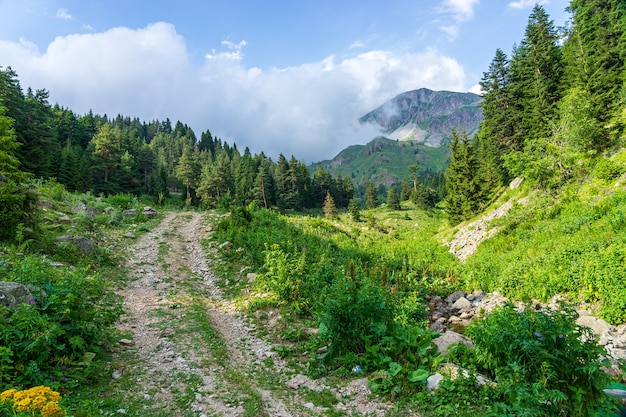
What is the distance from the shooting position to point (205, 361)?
23.8ft

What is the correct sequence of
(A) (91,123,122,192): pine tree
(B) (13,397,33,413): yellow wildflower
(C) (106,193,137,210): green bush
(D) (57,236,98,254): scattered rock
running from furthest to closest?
(A) (91,123,122,192): pine tree → (C) (106,193,137,210): green bush → (D) (57,236,98,254): scattered rock → (B) (13,397,33,413): yellow wildflower

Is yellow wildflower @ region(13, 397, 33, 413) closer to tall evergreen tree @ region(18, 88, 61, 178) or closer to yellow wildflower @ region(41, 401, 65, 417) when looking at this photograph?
yellow wildflower @ region(41, 401, 65, 417)

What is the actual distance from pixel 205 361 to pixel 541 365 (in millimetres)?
6451

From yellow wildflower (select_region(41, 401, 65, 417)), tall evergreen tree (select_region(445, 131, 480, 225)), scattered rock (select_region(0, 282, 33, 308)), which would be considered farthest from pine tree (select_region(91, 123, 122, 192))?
yellow wildflower (select_region(41, 401, 65, 417))

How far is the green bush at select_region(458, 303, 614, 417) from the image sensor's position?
14.8 ft

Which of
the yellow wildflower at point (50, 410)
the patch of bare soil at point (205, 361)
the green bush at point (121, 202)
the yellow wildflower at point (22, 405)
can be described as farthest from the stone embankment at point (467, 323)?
the green bush at point (121, 202)

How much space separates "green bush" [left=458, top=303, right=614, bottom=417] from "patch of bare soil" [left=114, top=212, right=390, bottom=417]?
6.57 ft

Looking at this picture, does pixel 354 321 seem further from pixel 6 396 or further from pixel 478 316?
pixel 478 316

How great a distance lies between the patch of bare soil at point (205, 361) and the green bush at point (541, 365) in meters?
2.00

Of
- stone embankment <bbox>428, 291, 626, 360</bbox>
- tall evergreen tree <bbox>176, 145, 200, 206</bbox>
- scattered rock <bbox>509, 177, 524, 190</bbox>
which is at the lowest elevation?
stone embankment <bbox>428, 291, 626, 360</bbox>

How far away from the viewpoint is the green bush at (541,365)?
178 inches

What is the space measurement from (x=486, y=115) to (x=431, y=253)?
27.1 meters

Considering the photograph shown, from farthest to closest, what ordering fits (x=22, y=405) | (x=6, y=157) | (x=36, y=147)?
(x=36, y=147) → (x=6, y=157) → (x=22, y=405)

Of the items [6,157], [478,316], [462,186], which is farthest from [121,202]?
[462,186]
